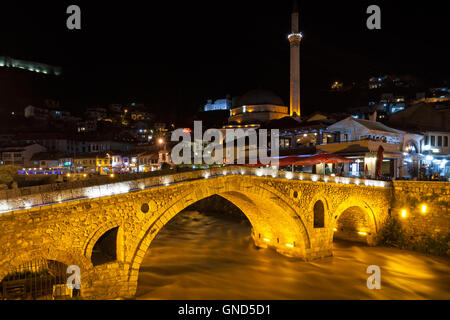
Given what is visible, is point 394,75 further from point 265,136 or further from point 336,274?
point 336,274

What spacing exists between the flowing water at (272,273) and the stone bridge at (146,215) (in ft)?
5.03

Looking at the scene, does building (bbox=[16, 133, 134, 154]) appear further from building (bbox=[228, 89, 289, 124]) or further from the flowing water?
the flowing water

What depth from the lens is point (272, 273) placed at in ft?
60.4

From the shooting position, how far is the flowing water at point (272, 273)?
1594 cm

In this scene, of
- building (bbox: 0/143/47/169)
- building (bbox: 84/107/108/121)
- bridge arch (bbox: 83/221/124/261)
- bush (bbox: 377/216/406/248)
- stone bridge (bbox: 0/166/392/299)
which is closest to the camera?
stone bridge (bbox: 0/166/392/299)

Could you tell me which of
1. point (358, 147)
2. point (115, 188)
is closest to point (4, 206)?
point (115, 188)

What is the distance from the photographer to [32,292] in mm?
12672

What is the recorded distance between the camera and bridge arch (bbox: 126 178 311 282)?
13.4 m

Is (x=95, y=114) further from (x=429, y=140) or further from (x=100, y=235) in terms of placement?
(x=100, y=235)

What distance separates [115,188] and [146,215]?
1.81 meters

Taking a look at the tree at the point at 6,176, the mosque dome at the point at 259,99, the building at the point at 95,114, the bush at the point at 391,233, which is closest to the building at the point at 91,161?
the tree at the point at 6,176

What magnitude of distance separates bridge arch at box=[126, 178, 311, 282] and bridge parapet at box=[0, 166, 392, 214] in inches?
26.7

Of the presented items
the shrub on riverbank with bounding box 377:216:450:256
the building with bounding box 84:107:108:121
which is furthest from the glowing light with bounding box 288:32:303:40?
the building with bounding box 84:107:108:121

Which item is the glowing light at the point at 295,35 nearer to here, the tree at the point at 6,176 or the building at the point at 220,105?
the tree at the point at 6,176
